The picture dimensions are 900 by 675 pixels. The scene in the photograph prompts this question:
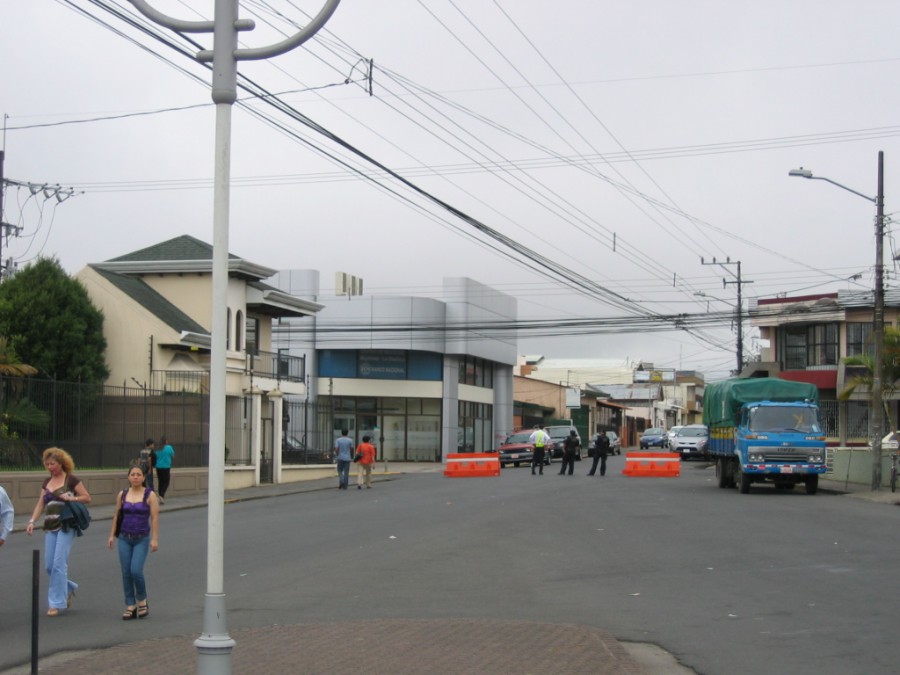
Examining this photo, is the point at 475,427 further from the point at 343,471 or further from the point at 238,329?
the point at 343,471

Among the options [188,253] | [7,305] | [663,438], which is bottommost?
[663,438]

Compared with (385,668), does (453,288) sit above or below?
above

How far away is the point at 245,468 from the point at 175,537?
15649 millimetres

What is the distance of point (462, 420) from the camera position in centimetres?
6272

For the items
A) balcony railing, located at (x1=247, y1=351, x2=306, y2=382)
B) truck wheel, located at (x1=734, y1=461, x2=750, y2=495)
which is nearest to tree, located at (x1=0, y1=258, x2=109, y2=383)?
balcony railing, located at (x1=247, y1=351, x2=306, y2=382)

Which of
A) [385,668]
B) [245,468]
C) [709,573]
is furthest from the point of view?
[245,468]

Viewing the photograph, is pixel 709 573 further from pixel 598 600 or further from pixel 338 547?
pixel 338 547

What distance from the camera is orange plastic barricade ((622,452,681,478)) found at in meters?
40.7

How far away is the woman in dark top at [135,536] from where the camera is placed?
1110cm

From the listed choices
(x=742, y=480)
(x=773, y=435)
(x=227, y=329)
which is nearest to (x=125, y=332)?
(x=742, y=480)

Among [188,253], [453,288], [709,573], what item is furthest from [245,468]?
[453,288]

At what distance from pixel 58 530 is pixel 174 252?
28.3 m

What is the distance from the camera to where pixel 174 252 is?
127ft

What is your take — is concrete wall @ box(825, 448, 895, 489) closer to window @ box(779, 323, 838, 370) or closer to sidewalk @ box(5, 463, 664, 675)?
window @ box(779, 323, 838, 370)
